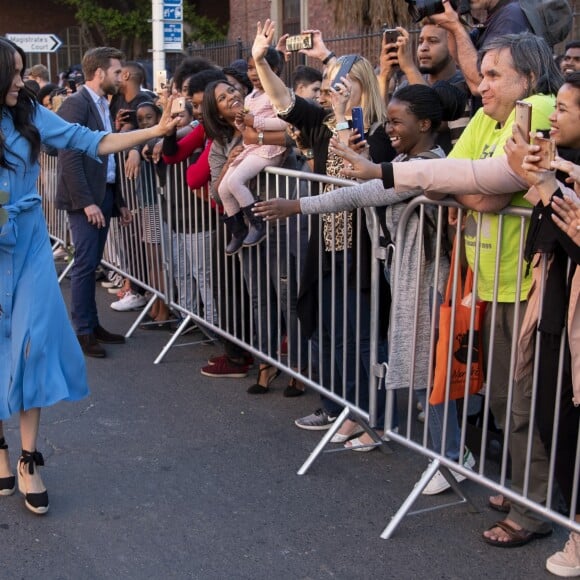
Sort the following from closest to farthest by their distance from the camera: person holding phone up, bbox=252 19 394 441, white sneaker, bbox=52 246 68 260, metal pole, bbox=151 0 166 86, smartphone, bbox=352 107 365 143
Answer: smartphone, bbox=352 107 365 143
person holding phone up, bbox=252 19 394 441
white sneaker, bbox=52 246 68 260
metal pole, bbox=151 0 166 86

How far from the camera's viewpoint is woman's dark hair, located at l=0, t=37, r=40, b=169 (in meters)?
4.18

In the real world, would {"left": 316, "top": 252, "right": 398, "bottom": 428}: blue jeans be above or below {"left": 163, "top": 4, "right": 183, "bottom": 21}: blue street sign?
below

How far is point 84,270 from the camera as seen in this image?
7102mm

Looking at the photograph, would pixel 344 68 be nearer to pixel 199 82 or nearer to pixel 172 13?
pixel 199 82

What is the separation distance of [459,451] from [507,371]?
547mm

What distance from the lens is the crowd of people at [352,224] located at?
352 centimetres

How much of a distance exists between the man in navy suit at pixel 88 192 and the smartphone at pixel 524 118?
431cm

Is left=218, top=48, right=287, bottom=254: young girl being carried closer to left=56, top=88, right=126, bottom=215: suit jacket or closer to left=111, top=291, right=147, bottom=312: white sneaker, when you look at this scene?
left=56, top=88, right=126, bottom=215: suit jacket

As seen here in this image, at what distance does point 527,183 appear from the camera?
3.42 metres

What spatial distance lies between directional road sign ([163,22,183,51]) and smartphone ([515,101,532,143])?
38.5 ft

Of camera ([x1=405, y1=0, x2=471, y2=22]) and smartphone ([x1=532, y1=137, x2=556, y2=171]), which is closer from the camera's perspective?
smartphone ([x1=532, y1=137, x2=556, y2=171])

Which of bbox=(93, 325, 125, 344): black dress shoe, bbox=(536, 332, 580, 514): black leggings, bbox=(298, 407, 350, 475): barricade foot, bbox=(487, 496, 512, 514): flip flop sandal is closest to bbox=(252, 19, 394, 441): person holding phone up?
bbox=(298, 407, 350, 475): barricade foot

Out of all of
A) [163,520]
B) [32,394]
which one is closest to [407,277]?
[163,520]

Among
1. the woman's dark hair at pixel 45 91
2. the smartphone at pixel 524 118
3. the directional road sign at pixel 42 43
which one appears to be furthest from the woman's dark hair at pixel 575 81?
the directional road sign at pixel 42 43
